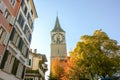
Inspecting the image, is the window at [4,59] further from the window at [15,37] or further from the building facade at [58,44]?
the building facade at [58,44]

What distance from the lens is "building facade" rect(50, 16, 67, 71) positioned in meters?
90.8

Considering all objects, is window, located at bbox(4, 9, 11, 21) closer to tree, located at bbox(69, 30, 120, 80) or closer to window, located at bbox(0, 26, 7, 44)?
window, located at bbox(0, 26, 7, 44)

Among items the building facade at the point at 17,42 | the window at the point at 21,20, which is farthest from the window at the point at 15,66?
the window at the point at 21,20

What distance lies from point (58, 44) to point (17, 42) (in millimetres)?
71873

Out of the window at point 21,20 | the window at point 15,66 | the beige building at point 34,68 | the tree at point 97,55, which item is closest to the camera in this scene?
the window at point 15,66

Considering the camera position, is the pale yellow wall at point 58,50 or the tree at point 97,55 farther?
the pale yellow wall at point 58,50

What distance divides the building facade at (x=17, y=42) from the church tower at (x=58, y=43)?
6322 centimetres

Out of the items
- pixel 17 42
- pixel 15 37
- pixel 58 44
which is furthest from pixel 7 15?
pixel 58 44

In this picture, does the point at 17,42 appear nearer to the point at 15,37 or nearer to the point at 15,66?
the point at 15,37

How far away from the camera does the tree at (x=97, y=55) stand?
27719 millimetres

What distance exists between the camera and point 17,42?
21.9 m

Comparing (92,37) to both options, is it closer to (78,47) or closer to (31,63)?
(78,47)

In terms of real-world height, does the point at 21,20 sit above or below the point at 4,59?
above

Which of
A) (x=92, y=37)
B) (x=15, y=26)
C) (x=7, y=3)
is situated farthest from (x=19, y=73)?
(x=92, y=37)
